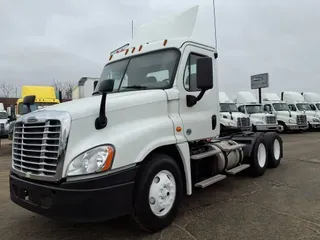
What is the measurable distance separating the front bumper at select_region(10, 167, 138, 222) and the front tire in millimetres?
165

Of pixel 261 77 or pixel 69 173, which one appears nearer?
pixel 69 173

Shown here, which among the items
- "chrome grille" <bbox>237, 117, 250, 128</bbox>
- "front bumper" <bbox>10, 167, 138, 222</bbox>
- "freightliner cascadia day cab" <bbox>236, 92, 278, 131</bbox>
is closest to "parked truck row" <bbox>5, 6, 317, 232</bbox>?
"front bumper" <bbox>10, 167, 138, 222</bbox>

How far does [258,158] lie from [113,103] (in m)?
4.54

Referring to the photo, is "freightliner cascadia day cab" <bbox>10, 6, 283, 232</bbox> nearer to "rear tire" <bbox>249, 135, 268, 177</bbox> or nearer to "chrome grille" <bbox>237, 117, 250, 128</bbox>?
"rear tire" <bbox>249, 135, 268, 177</bbox>

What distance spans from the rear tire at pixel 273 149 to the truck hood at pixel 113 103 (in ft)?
14.8

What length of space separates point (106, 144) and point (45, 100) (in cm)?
1412

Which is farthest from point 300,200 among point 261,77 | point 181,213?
point 261,77

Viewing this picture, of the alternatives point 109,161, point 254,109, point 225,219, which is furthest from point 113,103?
point 254,109

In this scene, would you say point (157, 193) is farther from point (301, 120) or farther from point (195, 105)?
point (301, 120)

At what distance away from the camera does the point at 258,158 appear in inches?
280

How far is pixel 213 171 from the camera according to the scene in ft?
17.9

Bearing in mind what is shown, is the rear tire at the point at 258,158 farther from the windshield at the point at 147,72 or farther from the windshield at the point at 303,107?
the windshield at the point at 303,107

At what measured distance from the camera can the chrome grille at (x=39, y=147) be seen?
Result: 3.39m

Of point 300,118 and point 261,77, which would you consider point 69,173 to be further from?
point 261,77
